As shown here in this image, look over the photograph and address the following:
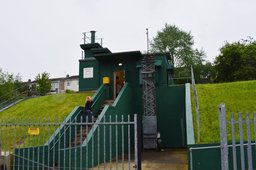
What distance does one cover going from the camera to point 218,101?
16047 millimetres

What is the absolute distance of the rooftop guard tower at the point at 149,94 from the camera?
16.8 m

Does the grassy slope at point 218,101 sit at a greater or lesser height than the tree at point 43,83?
lesser

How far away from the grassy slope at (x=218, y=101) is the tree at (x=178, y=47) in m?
30.6

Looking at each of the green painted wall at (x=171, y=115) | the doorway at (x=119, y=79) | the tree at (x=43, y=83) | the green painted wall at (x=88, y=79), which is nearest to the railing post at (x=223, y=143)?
the green painted wall at (x=171, y=115)

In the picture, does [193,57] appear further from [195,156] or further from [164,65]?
[195,156]

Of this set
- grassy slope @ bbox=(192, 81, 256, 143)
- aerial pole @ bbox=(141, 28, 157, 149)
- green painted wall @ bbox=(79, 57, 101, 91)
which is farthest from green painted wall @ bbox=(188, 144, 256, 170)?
green painted wall @ bbox=(79, 57, 101, 91)

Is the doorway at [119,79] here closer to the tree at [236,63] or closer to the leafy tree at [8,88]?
the leafy tree at [8,88]

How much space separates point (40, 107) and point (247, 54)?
84.0 ft

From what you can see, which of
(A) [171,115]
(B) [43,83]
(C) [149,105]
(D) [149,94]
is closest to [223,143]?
(C) [149,105]

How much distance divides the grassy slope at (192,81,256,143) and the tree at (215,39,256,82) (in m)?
15.7

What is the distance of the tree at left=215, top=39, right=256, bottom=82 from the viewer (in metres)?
33.4

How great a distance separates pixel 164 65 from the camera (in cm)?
2086

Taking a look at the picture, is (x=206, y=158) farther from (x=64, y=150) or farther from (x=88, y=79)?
(x=88, y=79)

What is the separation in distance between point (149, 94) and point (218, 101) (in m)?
4.02
